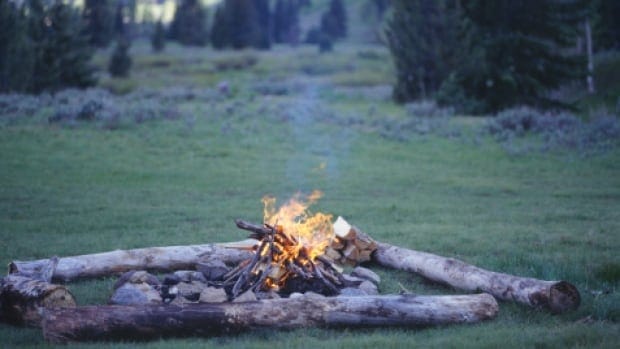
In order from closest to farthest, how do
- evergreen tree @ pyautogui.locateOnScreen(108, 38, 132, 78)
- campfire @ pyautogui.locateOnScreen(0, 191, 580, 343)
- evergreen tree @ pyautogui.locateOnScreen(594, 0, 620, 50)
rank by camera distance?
campfire @ pyautogui.locateOnScreen(0, 191, 580, 343) → evergreen tree @ pyautogui.locateOnScreen(594, 0, 620, 50) → evergreen tree @ pyautogui.locateOnScreen(108, 38, 132, 78)

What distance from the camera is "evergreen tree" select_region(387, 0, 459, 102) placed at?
37.9m

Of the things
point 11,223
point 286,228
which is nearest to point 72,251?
point 11,223

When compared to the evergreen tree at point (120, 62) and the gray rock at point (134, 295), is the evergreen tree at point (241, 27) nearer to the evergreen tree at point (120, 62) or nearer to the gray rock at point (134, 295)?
the evergreen tree at point (120, 62)

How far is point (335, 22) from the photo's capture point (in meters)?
107

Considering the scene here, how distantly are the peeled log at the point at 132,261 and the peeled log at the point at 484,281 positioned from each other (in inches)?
84.2

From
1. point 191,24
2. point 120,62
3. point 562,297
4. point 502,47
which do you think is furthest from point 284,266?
point 191,24

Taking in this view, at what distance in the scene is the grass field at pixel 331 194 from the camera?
27.0ft

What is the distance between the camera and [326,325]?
787 centimetres

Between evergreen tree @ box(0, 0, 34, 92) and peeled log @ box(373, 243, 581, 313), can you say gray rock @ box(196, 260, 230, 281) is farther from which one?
evergreen tree @ box(0, 0, 34, 92)

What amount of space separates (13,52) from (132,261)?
31509mm

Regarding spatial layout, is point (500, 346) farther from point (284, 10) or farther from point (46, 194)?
point (284, 10)

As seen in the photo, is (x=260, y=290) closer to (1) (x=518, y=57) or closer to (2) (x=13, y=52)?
(1) (x=518, y=57)

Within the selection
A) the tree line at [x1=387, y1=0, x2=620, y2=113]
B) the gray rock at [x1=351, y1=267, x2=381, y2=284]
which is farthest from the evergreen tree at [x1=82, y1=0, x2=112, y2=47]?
the gray rock at [x1=351, y1=267, x2=381, y2=284]

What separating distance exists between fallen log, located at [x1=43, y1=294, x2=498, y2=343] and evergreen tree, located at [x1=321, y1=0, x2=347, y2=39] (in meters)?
97.9
